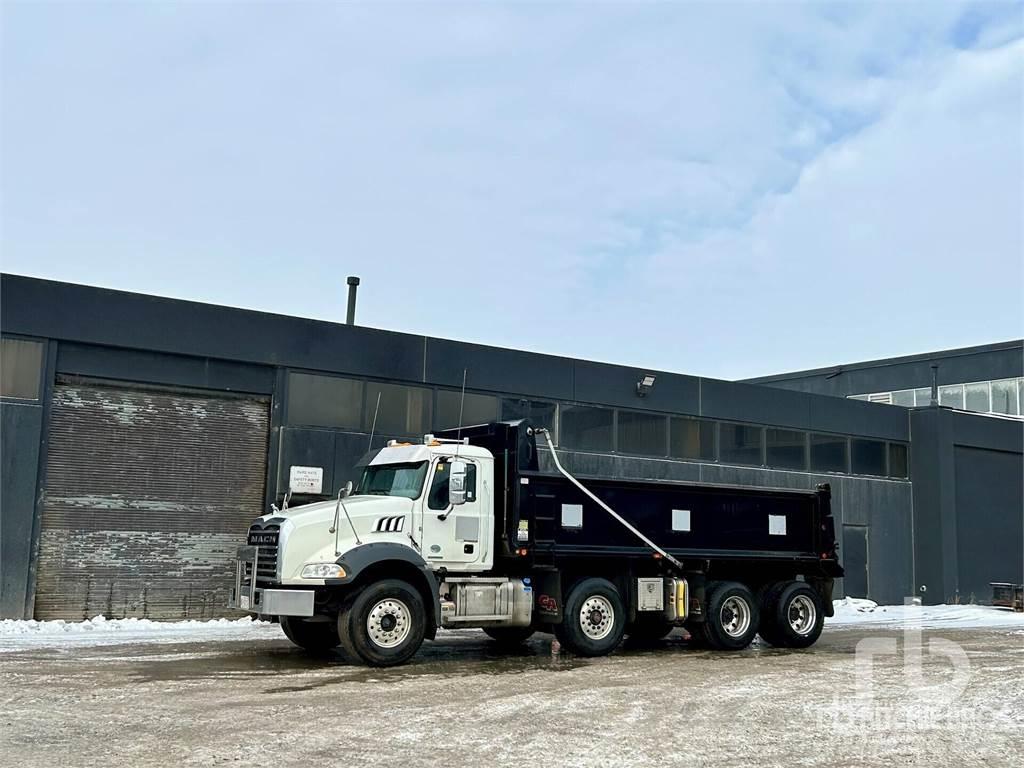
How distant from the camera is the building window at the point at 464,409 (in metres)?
22.4

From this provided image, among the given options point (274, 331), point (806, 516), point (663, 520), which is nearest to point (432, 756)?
point (663, 520)

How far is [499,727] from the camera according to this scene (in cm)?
959

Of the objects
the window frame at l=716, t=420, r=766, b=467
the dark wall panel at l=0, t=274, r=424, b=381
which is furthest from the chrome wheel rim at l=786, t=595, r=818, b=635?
the window frame at l=716, t=420, r=766, b=467

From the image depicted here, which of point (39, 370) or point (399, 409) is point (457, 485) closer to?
point (399, 409)

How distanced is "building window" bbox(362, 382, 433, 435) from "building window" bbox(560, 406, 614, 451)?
3.65 m

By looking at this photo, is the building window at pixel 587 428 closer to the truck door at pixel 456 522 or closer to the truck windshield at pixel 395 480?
the truck door at pixel 456 522

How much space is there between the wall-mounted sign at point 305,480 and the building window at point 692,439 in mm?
9482

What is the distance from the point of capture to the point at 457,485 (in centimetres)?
1493

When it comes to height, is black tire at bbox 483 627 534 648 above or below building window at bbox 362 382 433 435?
below

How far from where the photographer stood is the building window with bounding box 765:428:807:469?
28.2 meters

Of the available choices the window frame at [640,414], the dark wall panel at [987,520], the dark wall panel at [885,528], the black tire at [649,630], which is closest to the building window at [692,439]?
the window frame at [640,414]

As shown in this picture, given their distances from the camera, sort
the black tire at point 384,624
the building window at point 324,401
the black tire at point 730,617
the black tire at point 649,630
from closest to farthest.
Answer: the black tire at point 384,624 → the black tire at point 730,617 → the black tire at point 649,630 → the building window at point 324,401

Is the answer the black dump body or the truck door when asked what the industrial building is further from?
the truck door

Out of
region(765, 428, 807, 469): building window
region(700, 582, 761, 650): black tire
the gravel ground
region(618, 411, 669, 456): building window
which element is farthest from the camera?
region(765, 428, 807, 469): building window
